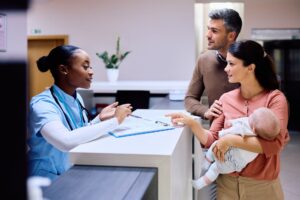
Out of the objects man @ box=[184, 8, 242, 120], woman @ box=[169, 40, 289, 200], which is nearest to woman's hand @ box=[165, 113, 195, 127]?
woman @ box=[169, 40, 289, 200]

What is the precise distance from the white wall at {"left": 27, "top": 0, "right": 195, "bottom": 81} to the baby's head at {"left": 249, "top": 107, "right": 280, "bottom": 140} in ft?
13.1

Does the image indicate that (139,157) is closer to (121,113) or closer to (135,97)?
(121,113)

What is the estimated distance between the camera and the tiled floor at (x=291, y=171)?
3.66 metres

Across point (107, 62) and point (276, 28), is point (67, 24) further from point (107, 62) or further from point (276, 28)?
point (276, 28)

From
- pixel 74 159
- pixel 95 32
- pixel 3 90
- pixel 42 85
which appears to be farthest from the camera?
pixel 42 85

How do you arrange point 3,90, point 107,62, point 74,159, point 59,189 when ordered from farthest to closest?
point 107,62 → point 74,159 → point 59,189 → point 3,90

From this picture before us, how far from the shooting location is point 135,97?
13.4ft

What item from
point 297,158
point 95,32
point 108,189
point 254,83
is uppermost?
point 95,32

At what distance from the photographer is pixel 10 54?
1.27 feet

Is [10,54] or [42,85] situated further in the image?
[42,85]

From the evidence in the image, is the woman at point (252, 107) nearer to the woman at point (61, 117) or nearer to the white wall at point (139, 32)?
the woman at point (61, 117)

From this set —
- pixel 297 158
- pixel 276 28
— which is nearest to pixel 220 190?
pixel 297 158

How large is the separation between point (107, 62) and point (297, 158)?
10.2 feet

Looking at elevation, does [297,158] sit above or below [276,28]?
below
